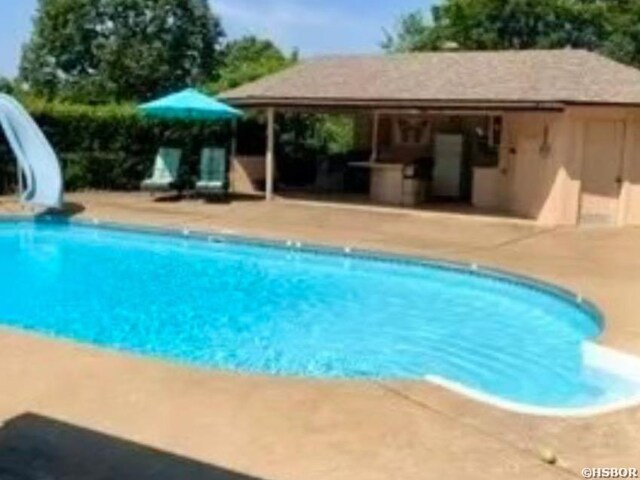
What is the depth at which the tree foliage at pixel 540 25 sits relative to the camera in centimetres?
4362

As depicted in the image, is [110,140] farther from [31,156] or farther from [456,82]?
[456,82]

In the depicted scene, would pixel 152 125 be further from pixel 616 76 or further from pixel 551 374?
pixel 551 374

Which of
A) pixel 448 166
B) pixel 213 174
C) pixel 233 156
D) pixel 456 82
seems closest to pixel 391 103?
pixel 456 82

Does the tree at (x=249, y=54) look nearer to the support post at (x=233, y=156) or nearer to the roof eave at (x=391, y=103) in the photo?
the support post at (x=233, y=156)

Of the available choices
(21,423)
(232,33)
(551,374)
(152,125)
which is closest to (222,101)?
(152,125)

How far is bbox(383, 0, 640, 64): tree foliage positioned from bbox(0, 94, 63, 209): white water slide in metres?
28.0

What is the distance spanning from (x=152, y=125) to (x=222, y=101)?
2.59 m

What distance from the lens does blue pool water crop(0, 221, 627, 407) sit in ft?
30.8

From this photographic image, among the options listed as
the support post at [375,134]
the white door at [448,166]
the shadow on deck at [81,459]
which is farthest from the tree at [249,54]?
the shadow on deck at [81,459]

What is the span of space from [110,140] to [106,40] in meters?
32.0

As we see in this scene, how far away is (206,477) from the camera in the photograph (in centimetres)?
509

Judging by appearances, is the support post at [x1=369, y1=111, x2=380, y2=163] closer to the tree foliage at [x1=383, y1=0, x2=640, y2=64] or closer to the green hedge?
the green hedge

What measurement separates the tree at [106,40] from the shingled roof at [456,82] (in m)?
29.9

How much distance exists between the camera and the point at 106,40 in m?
53.3
